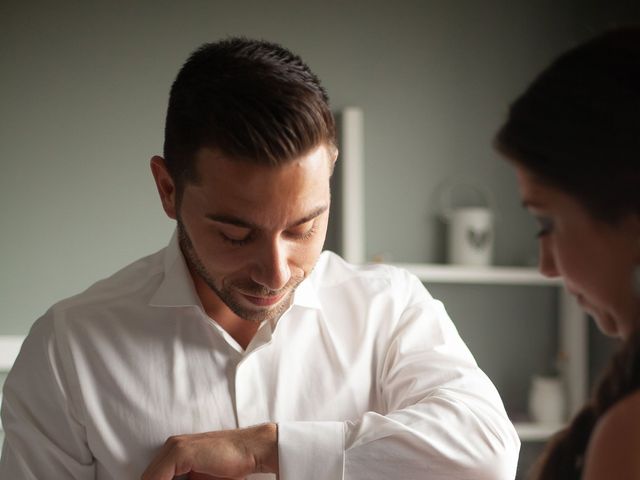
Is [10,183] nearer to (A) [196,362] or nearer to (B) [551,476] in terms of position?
(A) [196,362]

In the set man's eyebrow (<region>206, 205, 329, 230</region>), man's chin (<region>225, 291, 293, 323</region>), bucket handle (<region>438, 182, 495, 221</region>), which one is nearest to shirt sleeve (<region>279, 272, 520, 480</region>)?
man's chin (<region>225, 291, 293, 323</region>)

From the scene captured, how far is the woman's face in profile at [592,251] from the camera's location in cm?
82

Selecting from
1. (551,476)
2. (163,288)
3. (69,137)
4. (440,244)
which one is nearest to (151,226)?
(69,137)

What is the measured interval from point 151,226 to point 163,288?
5.93 feet

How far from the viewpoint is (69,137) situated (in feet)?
10.9

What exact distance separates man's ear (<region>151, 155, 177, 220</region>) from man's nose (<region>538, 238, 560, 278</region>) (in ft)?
2.65

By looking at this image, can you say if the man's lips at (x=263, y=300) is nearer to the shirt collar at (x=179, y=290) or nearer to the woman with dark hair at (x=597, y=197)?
the shirt collar at (x=179, y=290)

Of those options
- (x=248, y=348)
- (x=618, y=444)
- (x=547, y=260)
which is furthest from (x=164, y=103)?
(x=618, y=444)

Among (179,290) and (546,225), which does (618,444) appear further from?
(179,290)

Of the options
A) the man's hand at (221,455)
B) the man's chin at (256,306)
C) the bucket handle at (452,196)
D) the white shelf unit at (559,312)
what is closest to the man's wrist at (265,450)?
the man's hand at (221,455)

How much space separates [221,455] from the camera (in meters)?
1.32

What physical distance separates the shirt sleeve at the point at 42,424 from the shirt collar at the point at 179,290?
0.22 meters

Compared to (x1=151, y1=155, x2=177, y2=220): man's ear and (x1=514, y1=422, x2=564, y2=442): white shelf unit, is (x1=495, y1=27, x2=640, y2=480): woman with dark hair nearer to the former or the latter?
(x1=151, y1=155, x2=177, y2=220): man's ear

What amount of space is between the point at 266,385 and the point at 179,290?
24 cm
